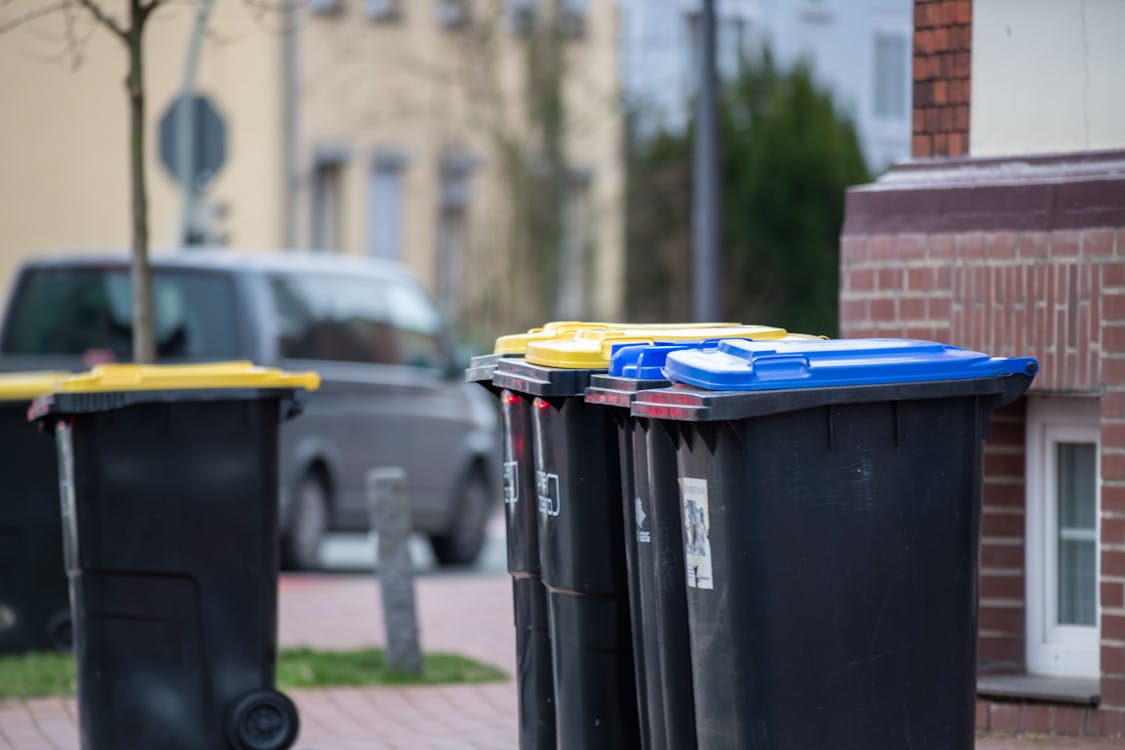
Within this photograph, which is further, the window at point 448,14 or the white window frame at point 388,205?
the white window frame at point 388,205

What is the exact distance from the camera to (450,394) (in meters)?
16.1

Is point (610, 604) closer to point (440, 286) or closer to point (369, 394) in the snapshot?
point (369, 394)

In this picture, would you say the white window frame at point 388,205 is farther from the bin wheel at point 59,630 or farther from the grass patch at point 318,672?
the bin wheel at point 59,630

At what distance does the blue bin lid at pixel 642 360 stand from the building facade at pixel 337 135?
2349cm

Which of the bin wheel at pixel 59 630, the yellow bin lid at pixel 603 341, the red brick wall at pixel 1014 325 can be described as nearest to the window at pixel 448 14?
the bin wheel at pixel 59 630

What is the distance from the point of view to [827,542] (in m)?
5.14

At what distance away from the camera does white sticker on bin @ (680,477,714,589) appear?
17.0 ft

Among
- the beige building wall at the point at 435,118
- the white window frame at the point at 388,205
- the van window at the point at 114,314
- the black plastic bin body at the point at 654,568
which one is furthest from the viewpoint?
the white window frame at the point at 388,205

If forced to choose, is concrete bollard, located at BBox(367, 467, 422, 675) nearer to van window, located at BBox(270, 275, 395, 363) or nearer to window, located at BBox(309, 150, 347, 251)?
van window, located at BBox(270, 275, 395, 363)

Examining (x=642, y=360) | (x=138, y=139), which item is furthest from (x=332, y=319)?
(x=642, y=360)

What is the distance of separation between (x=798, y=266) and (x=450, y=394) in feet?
57.7

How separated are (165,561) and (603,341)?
1872 mm

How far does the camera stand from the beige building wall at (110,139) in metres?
30.1

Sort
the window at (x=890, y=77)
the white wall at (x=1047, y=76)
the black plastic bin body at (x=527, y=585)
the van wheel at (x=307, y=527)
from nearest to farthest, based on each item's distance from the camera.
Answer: the black plastic bin body at (x=527, y=585)
the white wall at (x=1047, y=76)
the van wheel at (x=307, y=527)
the window at (x=890, y=77)
